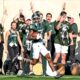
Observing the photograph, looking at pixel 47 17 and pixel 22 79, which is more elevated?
pixel 47 17

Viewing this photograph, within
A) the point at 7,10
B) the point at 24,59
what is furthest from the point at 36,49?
the point at 7,10

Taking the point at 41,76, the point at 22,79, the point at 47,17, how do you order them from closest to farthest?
the point at 22,79
the point at 41,76
the point at 47,17

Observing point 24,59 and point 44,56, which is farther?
point 24,59

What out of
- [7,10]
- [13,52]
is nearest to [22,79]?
[13,52]

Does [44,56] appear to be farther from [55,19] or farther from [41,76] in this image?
[55,19]

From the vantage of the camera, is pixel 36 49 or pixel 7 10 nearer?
pixel 36 49

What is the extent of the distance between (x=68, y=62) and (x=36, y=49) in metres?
2.19

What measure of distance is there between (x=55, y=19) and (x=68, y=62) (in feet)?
5.08

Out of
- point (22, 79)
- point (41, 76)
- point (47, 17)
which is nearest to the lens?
point (22, 79)

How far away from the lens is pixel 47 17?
20391mm

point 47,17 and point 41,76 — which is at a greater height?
point 47,17

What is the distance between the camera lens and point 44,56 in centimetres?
1814

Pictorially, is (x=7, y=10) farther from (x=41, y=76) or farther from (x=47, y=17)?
(x=41, y=76)

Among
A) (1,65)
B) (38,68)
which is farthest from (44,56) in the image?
(1,65)
